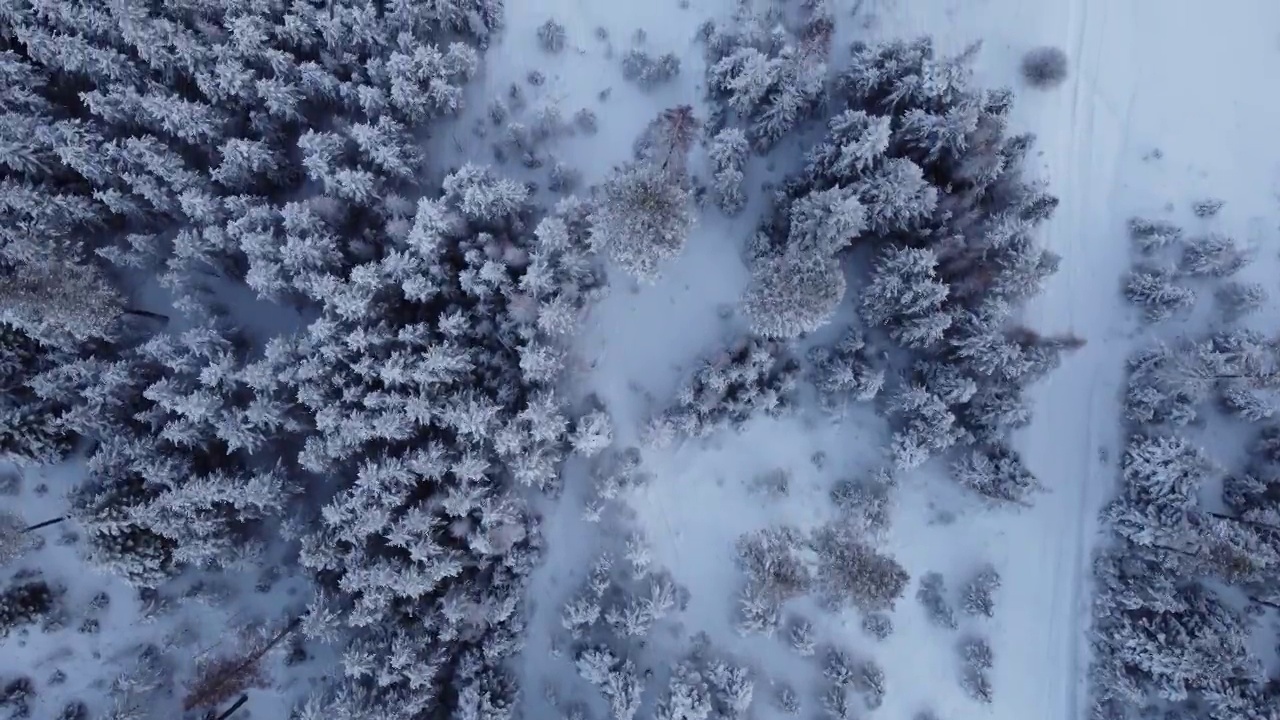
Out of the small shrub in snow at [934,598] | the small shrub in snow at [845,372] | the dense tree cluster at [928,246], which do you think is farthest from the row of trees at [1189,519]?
the small shrub in snow at [845,372]

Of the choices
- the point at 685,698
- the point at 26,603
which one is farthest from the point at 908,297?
the point at 26,603

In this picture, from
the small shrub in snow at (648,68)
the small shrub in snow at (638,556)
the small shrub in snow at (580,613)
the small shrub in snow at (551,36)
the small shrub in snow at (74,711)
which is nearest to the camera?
the small shrub in snow at (580,613)

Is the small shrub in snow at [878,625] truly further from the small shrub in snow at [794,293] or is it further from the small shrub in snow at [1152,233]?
the small shrub in snow at [1152,233]

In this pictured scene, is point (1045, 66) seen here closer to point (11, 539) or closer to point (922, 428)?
point (922, 428)

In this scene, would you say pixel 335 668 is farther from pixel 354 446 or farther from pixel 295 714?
pixel 354 446

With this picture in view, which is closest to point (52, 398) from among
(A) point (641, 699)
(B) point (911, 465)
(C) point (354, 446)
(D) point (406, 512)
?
(C) point (354, 446)

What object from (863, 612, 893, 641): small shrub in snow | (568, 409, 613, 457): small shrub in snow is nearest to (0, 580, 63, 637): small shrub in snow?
(568, 409, 613, 457): small shrub in snow

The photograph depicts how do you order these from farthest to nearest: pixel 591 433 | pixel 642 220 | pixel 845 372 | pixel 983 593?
pixel 983 593, pixel 845 372, pixel 591 433, pixel 642 220
